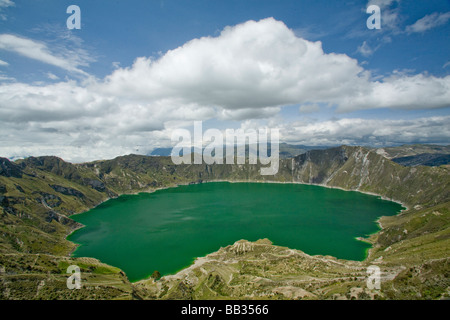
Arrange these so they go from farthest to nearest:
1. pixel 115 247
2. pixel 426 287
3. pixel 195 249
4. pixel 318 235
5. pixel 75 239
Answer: pixel 75 239
pixel 318 235
pixel 115 247
pixel 195 249
pixel 426 287

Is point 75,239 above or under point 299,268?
under

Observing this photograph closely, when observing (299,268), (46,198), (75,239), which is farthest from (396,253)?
(46,198)
